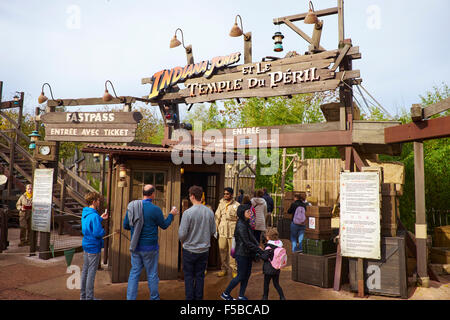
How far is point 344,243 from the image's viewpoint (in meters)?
6.86

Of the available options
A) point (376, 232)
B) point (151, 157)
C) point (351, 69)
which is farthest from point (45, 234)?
point (351, 69)

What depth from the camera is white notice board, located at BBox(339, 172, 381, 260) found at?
6617mm

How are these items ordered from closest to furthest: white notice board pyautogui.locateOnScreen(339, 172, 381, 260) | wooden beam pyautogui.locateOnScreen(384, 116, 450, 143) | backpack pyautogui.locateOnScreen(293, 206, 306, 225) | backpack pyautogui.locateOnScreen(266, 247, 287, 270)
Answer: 1. backpack pyautogui.locateOnScreen(266, 247, 287, 270)
2. wooden beam pyautogui.locateOnScreen(384, 116, 450, 143)
3. white notice board pyautogui.locateOnScreen(339, 172, 381, 260)
4. backpack pyautogui.locateOnScreen(293, 206, 306, 225)

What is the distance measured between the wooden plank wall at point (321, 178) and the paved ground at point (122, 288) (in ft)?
26.0

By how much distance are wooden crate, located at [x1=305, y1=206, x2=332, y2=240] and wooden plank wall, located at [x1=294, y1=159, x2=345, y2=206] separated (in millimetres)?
8392

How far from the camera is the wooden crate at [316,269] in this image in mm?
7113

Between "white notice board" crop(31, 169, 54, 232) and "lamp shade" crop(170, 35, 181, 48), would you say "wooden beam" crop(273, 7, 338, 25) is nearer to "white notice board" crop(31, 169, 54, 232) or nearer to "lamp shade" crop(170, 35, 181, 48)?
"lamp shade" crop(170, 35, 181, 48)

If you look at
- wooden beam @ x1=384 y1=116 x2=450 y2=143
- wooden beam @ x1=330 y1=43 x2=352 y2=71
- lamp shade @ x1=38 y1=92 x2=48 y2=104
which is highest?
wooden beam @ x1=330 y1=43 x2=352 y2=71

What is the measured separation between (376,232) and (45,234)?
26.6 ft

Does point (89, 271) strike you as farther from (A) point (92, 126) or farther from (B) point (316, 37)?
(B) point (316, 37)

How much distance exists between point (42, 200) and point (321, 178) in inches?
465

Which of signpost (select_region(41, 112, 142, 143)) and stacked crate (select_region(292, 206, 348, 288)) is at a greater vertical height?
signpost (select_region(41, 112, 142, 143))

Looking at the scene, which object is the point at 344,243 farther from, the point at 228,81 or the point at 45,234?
the point at 45,234

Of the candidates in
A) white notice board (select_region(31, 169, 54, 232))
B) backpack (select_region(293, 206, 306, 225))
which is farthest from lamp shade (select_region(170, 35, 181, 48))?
backpack (select_region(293, 206, 306, 225))
